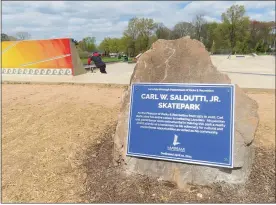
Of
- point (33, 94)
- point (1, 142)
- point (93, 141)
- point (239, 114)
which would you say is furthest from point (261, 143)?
point (33, 94)

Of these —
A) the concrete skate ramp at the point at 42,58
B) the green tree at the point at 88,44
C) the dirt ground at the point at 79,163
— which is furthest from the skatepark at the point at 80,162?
the green tree at the point at 88,44

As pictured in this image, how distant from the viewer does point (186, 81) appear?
395 cm

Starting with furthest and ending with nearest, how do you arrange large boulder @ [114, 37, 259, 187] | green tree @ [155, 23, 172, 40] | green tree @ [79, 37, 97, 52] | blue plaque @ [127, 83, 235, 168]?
green tree @ [79, 37, 97, 52], green tree @ [155, 23, 172, 40], large boulder @ [114, 37, 259, 187], blue plaque @ [127, 83, 235, 168]

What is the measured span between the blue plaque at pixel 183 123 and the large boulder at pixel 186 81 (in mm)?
157

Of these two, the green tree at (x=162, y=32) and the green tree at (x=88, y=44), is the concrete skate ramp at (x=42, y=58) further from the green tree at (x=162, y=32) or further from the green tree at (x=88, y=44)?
the green tree at (x=88, y=44)

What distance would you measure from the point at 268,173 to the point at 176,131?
1568 mm

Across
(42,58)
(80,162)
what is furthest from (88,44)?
(80,162)

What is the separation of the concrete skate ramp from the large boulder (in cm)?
1053

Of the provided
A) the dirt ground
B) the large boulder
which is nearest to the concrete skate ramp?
the dirt ground

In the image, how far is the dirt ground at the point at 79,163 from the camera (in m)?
3.57

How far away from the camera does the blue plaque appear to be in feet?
11.2

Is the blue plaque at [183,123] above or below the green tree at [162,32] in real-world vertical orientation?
below

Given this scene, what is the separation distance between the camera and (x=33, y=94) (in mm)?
8703

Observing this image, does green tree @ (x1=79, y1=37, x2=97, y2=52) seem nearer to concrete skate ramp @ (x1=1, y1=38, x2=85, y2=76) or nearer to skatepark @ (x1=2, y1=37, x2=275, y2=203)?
concrete skate ramp @ (x1=1, y1=38, x2=85, y2=76)
